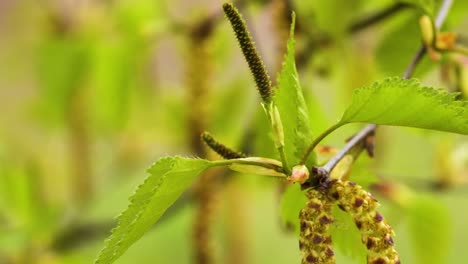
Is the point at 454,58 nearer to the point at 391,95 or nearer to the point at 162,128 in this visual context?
the point at 391,95

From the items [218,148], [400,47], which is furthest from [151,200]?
[400,47]

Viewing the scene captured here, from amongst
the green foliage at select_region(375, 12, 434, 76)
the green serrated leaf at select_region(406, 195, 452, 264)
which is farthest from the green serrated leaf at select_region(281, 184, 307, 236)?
the green serrated leaf at select_region(406, 195, 452, 264)

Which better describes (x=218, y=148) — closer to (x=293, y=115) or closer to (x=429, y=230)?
(x=293, y=115)

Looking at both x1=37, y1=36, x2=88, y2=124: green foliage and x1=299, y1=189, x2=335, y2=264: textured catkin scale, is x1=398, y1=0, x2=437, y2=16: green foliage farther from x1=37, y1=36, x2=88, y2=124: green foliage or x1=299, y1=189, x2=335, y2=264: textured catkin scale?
x1=37, y1=36, x2=88, y2=124: green foliage

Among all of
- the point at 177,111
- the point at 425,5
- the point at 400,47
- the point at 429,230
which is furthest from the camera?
the point at 177,111

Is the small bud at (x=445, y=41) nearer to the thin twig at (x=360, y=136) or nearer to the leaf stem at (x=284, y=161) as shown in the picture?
the thin twig at (x=360, y=136)

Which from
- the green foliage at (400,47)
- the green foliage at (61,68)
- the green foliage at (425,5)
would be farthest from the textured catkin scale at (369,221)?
the green foliage at (61,68)

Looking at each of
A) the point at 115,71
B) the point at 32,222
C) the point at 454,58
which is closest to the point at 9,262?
the point at 32,222
